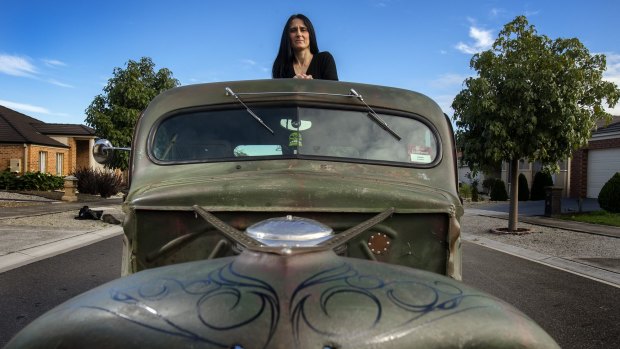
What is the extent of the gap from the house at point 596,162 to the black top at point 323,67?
21831 millimetres

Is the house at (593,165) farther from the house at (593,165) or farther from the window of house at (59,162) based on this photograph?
the window of house at (59,162)

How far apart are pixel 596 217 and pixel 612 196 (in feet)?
4.19

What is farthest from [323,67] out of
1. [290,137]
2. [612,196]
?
[612,196]

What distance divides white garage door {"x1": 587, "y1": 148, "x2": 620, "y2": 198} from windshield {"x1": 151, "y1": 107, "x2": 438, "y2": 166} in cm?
2327

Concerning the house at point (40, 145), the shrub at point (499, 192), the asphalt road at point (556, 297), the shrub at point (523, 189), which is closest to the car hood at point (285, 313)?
the asphalt road at point (556, 297)

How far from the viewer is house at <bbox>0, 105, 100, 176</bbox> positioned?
2747cm

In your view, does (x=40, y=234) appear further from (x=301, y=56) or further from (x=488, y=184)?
(x=488, y=184)

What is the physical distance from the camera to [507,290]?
19.2 feet

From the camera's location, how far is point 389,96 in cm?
294

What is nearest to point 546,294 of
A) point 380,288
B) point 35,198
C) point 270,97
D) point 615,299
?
point 615,299

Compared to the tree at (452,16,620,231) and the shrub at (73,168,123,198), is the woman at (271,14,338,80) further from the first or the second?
the shrub at (73,168,123,198)

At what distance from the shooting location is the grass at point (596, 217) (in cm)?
1374

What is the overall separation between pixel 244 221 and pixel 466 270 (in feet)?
18.6

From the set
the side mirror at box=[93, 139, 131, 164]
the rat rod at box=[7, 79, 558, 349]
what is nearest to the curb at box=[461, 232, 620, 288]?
the rat rod at box=[7, 79, 558, 349]
